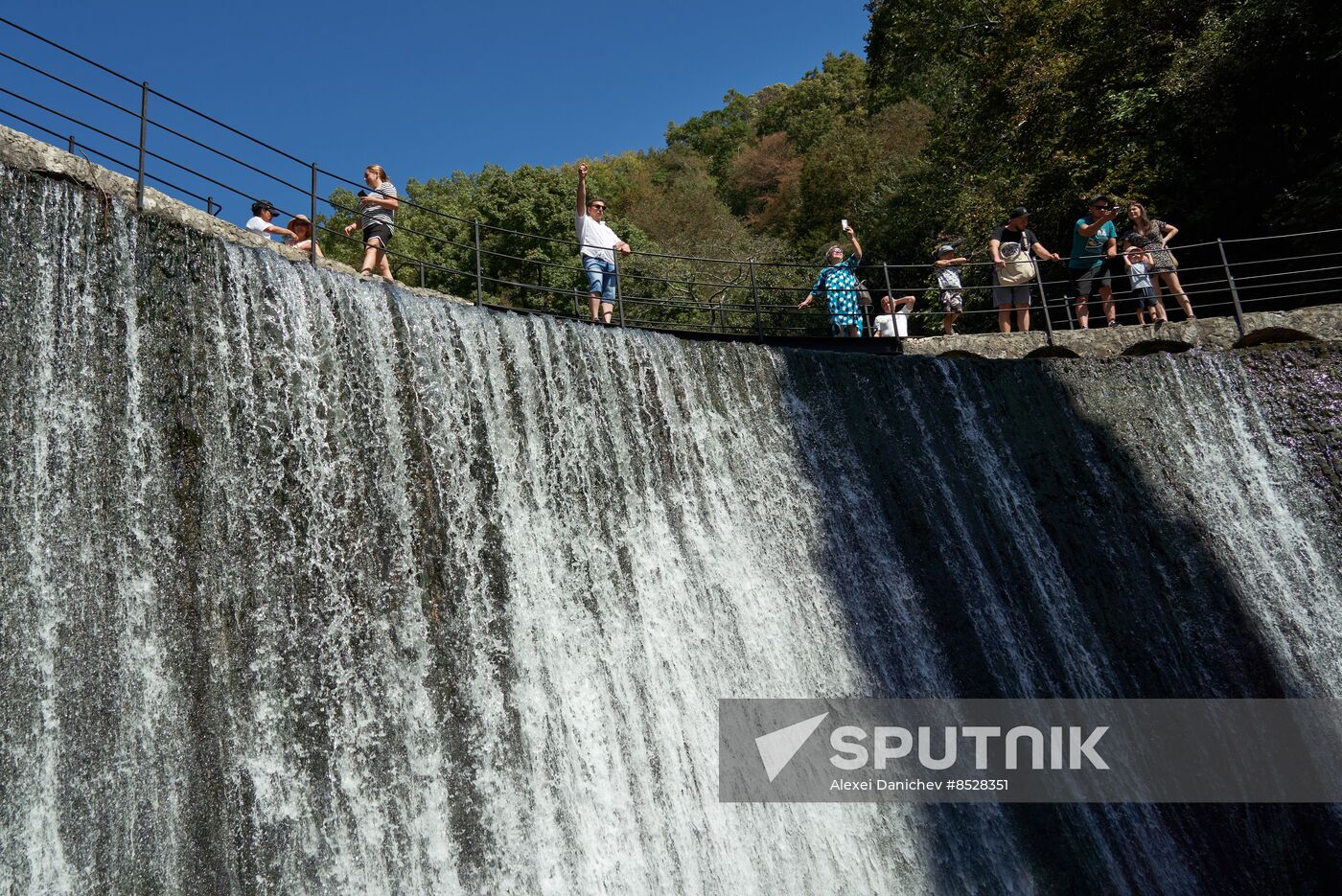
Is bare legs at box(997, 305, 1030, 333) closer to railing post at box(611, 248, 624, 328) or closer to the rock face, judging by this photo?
the rock face

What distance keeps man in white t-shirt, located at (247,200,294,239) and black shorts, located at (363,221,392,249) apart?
0.72m

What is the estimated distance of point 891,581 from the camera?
8.73 metres

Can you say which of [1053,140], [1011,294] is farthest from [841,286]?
[1053,140]

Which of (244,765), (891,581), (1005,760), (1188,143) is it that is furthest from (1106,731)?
(1188,143)

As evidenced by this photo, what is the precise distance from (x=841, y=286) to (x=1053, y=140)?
804cm

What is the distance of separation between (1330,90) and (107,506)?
1563 centimetres

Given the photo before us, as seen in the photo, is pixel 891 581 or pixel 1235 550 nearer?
pixel 891 581

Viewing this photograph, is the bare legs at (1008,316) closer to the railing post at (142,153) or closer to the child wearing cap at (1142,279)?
the child wearing cap at (1142,279)

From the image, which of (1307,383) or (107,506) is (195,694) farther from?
(1307,383)

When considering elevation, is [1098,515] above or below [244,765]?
above

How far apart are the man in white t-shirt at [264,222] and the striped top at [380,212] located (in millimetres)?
709
